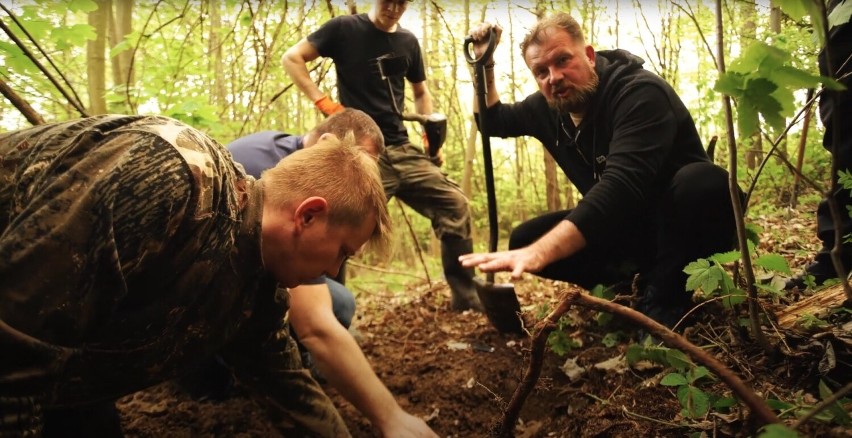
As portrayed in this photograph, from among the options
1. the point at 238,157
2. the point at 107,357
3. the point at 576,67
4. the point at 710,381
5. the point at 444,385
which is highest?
the point at 576,67

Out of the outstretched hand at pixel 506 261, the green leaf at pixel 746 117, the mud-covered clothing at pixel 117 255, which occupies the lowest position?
the outstretched hand at pixel 506 261

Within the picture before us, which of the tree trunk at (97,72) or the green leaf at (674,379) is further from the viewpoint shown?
the tree trunk at (97,72)

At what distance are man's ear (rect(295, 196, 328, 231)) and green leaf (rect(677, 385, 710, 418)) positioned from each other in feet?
3.80

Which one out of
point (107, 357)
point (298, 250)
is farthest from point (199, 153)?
point (107, 357)

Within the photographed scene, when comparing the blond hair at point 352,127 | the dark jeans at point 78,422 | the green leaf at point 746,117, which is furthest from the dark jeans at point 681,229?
the dark jeans at point 78,422

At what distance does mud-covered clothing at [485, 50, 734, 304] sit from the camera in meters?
2.19

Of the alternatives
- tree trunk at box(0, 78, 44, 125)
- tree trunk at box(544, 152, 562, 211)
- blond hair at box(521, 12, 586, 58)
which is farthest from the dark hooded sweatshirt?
tree trunk at box(544, 152, 562, 211)

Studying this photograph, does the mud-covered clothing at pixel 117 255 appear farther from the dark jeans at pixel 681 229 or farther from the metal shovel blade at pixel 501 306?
the dark jeans at pixel 681 229

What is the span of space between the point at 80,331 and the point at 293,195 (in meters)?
0.62

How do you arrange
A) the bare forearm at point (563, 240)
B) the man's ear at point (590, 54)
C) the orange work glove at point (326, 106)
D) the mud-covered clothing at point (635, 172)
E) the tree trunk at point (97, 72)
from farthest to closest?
the tree trunk at point (97, 72), the orange work glove at point (326, 106), the man's ear at point (590, 54), the mud-covered clothing at point (635, 172), the bare forearm at point (563, 240)

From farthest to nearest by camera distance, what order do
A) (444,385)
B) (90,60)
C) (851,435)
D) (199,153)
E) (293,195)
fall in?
(90,60) → (444,385) → (293,195) → (199,153) → (851,435)

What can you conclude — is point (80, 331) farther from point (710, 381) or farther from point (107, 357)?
point (710, 381)

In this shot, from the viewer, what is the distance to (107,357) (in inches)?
53.4

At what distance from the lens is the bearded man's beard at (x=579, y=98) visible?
2.64 meters
